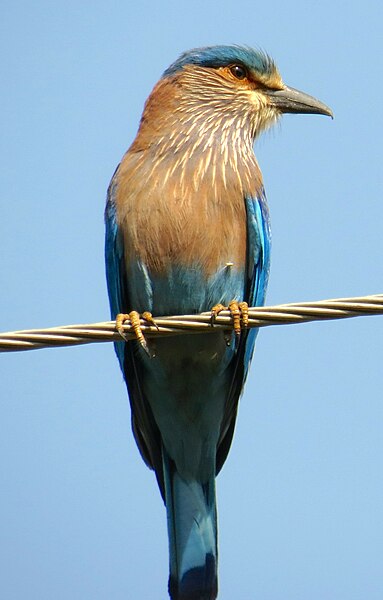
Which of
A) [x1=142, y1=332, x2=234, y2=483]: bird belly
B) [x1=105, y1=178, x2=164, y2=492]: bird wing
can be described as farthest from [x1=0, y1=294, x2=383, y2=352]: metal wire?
[x1=105, y1=178, x2=164, y2=492]: bird wing

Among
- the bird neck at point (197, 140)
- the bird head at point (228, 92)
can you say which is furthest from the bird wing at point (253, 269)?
the bird head at point (228, 92)

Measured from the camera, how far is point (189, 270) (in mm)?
5953

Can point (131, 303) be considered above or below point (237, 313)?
above

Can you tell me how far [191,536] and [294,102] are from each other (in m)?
2.77

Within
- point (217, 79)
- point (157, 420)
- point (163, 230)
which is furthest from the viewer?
point (217, 79)

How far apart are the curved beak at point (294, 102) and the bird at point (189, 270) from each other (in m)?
0.22

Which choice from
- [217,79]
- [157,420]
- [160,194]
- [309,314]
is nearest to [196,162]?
[160,194]

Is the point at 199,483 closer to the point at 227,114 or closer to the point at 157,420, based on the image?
the point at 157,420

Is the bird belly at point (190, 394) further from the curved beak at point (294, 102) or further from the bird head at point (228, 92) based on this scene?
A: the curved beak at point (294, 102)

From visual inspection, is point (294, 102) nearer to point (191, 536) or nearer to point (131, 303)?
point (131, 303)

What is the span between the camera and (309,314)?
14.7 feet

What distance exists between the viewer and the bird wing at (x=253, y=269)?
6195 mm

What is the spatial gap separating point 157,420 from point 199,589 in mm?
968

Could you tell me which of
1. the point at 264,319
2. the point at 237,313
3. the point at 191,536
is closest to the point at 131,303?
the point at 237,313
